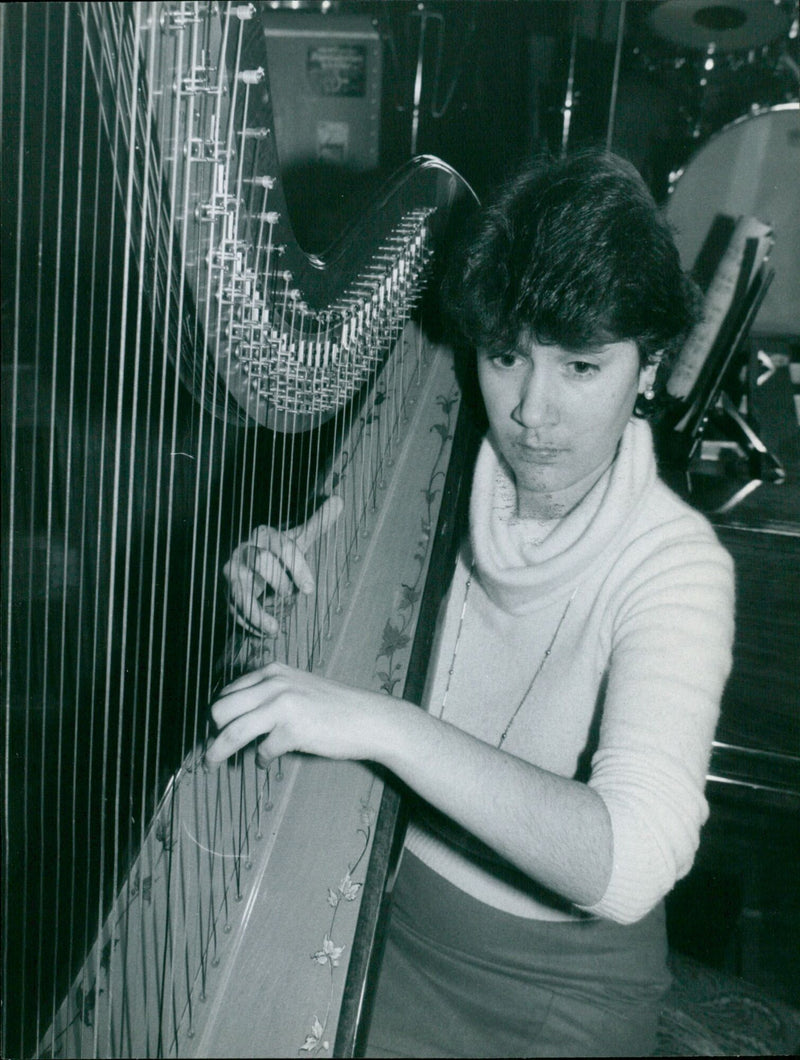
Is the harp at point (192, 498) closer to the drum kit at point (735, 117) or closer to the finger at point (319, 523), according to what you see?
the finger at point (319, 523)

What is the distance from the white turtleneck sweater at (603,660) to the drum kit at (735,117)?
47.0 inches

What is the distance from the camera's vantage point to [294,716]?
0.85m

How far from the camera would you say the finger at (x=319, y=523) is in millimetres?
1295

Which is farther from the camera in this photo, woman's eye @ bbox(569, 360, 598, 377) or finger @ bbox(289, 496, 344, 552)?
finger @ bbox(289, 496, 344, 552)

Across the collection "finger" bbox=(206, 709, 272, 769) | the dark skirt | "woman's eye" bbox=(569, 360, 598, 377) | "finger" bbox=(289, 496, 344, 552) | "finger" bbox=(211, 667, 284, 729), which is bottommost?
the dark skirt

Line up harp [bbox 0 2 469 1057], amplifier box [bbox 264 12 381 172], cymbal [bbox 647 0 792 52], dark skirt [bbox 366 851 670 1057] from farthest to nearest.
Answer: amplifier box [bbox 264 12 381 172], cymbal [bbox 647 0 792 52], dark skirt [bbox 366 851 670 1057], harp [bbox 0 2 469 1057]

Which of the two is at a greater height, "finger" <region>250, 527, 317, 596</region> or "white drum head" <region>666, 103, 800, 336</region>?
"white drum head" <region>666, 103, 800, 336</region>

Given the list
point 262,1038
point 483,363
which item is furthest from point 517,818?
point 483,363

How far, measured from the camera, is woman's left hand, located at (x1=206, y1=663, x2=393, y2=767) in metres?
0.84

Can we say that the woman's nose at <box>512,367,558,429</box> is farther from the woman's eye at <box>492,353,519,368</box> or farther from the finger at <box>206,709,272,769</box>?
the finger at <box>206,709,272,769</box>

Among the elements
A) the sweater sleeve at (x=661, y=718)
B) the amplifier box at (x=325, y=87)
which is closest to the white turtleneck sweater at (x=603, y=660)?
the sweater sleeve at (x=661, y=718)

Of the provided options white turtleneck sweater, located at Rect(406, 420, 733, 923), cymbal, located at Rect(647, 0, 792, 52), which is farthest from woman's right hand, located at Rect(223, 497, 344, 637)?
cymbal, located at Rect(647, 0, 792, 52)

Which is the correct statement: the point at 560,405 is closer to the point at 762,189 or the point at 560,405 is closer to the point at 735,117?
the point at 762,189

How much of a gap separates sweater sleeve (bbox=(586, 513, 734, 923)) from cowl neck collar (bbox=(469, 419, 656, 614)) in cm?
8
